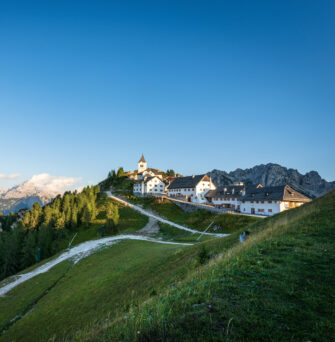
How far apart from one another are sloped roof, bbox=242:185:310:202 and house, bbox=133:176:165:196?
5847 cm

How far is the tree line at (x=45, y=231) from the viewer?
181 feet

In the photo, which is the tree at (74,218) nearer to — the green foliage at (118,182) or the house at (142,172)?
the green foliage at (118,182)

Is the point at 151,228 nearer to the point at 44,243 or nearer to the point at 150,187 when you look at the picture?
the point at 44,243

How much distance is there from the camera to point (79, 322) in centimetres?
1400

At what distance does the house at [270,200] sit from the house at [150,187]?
5713 cm

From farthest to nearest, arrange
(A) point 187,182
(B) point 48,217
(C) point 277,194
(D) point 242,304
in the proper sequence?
(A) point 187,182 → (B) point 48,217 → (C) point 277,194 → (D) point 242,304

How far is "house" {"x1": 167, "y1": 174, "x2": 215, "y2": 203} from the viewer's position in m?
85.4

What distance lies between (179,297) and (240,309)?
2072mm

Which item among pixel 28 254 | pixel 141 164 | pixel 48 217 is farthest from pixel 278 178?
pixel 28 254

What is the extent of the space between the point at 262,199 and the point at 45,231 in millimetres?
66141

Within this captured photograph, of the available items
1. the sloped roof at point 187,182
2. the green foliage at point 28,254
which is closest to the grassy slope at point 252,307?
the green foliage at point 28,254

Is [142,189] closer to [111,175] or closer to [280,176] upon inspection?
[111,175]

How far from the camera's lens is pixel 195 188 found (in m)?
85.9

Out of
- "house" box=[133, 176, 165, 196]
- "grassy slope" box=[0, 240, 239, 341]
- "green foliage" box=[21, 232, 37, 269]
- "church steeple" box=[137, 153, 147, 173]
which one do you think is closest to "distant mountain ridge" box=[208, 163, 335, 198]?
"house" box=[133, 176, 165, 196]
